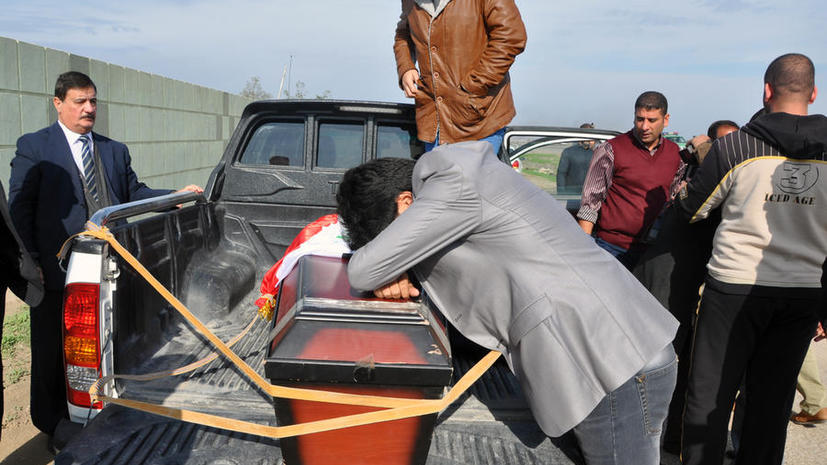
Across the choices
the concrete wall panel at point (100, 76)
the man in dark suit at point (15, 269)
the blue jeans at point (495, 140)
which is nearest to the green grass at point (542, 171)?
the blue jeans at point (495, 140)

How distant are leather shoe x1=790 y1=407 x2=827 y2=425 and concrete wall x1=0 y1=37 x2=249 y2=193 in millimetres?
6802

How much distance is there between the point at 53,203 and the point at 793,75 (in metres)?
3.75

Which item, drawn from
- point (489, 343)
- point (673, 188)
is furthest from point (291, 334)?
point (673, 188)

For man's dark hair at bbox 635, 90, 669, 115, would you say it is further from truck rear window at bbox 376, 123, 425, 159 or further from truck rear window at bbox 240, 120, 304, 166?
truck rear window at bbox 240, 120, 304, 166

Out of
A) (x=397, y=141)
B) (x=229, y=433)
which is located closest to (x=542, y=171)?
(x=397, y=141)

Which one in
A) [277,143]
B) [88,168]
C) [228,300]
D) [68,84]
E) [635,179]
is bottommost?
[228,300]

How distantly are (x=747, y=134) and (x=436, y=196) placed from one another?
1.72 m

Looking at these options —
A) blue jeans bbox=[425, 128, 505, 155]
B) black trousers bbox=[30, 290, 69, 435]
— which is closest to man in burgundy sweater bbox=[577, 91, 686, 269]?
blue jeans bbox=[425, 128, 505, 155]

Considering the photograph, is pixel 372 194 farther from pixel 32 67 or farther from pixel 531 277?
pixel 32 67

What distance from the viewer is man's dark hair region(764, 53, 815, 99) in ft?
8.44

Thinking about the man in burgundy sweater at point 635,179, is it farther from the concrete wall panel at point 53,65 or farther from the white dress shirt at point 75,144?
the concrete wall panel at point 53,65

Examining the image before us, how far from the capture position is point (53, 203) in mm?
3305

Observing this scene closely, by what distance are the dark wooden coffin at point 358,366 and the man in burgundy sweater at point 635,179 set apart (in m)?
2.31

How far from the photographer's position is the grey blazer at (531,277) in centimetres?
169
